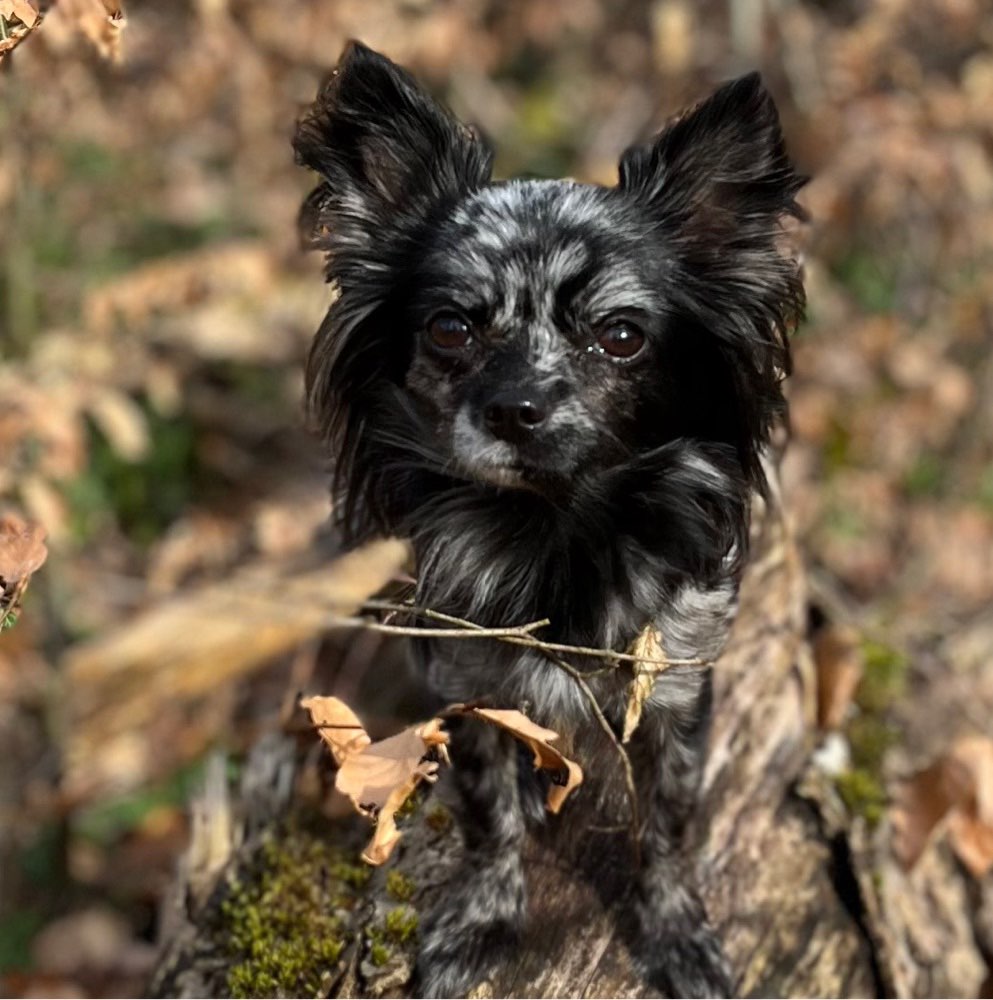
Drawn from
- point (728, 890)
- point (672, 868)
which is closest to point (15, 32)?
point (672, 868)

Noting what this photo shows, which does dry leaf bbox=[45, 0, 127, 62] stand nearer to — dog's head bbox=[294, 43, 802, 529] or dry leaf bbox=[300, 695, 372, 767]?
dog's head bbox=[294, 43, 802, 529]

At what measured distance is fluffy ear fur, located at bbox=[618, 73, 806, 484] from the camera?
311 centimetres

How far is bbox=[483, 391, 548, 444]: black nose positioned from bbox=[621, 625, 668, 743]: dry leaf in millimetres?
548

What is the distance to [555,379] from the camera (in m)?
3.00

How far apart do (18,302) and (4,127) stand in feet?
3.04

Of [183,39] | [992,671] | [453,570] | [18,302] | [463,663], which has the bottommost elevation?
[992,671]

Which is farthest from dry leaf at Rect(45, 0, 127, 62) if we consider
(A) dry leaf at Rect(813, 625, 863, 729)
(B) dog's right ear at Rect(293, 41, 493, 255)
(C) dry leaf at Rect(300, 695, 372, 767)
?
(A) dry leaf at Rect(813, 625, 863, 729)

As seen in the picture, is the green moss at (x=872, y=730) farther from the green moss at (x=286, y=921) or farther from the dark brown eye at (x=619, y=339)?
the dark brown eye at (x=619, y=339)

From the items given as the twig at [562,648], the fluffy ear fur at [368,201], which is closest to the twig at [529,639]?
the twig at [562,648]

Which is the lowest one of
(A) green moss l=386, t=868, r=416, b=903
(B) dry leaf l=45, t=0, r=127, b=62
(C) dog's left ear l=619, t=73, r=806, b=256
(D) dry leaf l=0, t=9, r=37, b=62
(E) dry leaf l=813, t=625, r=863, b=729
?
(A) green moss l=386, t=868, r=416, b=903

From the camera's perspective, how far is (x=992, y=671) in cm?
604

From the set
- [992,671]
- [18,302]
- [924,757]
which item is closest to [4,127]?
[18,302]

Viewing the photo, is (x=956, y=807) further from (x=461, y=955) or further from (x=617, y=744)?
(x=461, y=955)

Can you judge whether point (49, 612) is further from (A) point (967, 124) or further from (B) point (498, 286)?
(A) point (967, 124)
